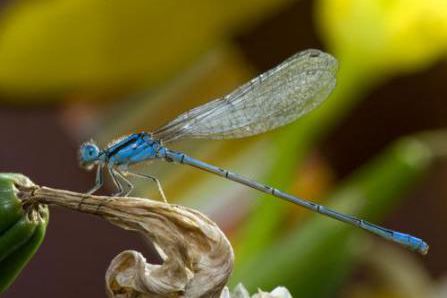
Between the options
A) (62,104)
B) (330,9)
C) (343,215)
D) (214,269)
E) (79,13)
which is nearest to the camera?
(214,269)

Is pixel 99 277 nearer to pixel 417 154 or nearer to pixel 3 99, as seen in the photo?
pixel 3 99

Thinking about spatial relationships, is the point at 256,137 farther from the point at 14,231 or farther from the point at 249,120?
the point at 14,231

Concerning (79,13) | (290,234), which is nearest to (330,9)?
(290,234)

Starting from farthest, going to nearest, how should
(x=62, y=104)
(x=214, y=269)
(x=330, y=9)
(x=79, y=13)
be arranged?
(x=62, y=104)
(x=79, y=13)
(x=330, y=9)
(x=214, y=269)

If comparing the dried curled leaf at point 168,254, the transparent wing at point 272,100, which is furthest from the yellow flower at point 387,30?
the dried curled leaf at point 168,254

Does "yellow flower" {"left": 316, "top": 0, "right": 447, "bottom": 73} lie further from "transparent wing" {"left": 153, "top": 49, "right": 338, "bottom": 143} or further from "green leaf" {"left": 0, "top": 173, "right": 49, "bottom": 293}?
"green leaf" {"left": 0, "top": 173, "right": 49, "bottom": 293}
